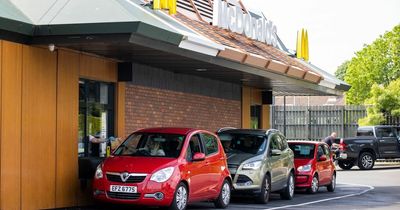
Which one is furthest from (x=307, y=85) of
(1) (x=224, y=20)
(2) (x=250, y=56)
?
(2) (x=250, y=56)

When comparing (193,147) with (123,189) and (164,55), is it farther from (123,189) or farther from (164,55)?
(164,55)

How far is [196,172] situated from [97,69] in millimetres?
3617

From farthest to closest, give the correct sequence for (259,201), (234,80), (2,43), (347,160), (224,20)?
(347,160)
(234,80)
(224,20)
(259,201)
(2,43)

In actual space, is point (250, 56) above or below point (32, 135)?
above

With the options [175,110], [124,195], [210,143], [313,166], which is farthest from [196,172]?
[313,166]

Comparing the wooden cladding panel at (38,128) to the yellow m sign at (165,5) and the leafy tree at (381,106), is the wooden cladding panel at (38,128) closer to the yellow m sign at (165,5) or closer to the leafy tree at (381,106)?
the yellow m sign at (165,5)

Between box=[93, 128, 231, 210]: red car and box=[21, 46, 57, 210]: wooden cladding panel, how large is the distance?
113 cm

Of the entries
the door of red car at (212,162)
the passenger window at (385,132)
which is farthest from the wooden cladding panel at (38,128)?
the passenger window at (385,132)

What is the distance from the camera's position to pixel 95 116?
1809cm

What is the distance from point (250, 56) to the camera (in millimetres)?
19750

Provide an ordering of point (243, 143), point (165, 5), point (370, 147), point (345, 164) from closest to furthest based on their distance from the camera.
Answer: point (165, 5), point (243, 143), point (370, 147), point (345, 164)

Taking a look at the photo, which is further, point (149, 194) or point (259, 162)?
point (259, 162)

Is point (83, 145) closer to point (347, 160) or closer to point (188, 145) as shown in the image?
point (188, 145)

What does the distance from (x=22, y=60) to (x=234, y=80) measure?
10.5 meters
